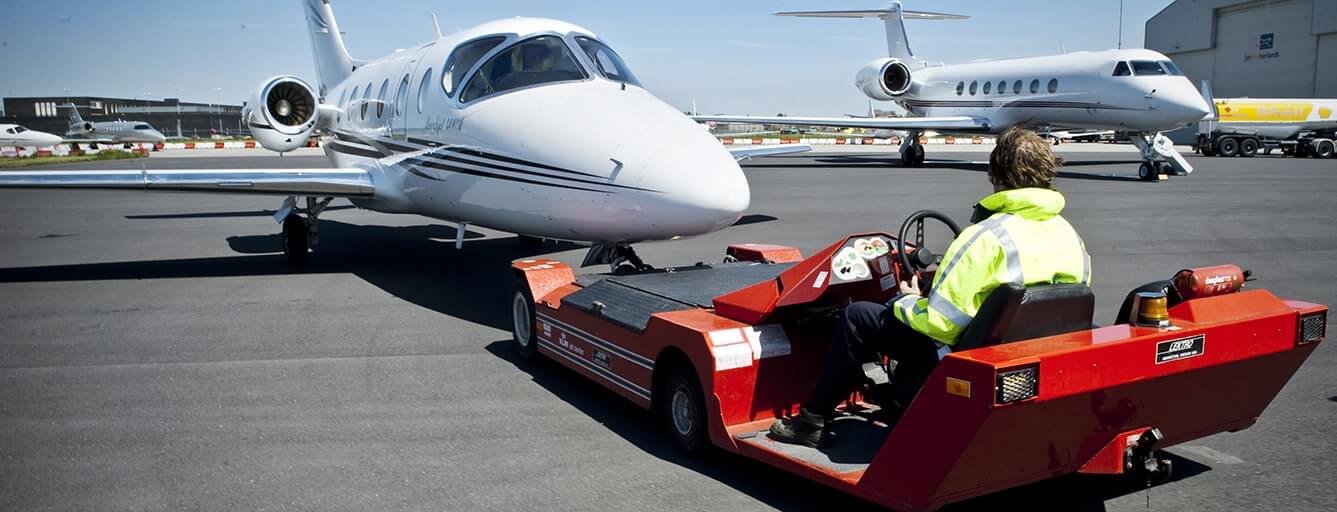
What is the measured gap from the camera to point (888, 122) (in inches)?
1359

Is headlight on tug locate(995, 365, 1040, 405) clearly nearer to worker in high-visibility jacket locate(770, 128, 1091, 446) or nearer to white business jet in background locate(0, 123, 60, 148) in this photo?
worker in high-visibility jacket locate(770, 128, 1091, 446)

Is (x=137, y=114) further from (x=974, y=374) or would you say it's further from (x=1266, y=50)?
(x=974, y=374)

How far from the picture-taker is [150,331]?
8.10 meters

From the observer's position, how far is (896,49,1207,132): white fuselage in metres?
26.7

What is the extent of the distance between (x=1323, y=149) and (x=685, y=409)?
43.1 metres

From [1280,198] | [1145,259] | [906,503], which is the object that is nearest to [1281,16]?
[1280,198]

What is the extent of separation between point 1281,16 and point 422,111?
208 ft

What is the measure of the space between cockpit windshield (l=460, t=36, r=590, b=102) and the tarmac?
2.02 meters

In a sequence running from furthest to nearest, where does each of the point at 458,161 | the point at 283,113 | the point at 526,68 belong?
1. the point at 283,113
2. the point at 458,161
3. the point at 526,68

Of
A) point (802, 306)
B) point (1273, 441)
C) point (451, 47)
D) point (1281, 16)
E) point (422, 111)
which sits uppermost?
point (1281, 16)

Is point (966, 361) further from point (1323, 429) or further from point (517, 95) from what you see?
point (517, 95)

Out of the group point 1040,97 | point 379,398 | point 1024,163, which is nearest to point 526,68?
point 379,398

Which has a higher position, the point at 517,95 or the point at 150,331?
the point at 517,95

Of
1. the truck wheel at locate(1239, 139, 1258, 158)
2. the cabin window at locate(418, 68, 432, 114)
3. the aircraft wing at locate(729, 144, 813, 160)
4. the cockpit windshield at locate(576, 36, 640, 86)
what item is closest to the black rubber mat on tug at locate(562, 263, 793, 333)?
the cockpit windshield at locate(576, 36, 640, 86)
